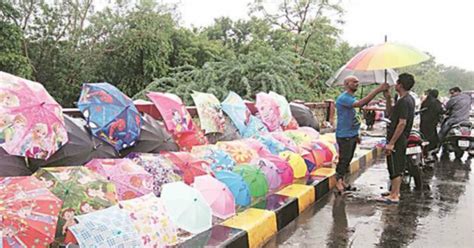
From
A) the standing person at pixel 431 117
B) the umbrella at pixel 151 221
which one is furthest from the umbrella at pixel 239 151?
the standing person at pixel 431 117

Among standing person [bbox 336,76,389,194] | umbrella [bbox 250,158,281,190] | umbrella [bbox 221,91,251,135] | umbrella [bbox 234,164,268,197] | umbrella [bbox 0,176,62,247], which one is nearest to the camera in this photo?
umbrella [bbox 0,176,62,247]

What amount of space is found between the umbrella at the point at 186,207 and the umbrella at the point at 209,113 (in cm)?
194

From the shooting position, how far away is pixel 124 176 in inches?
152

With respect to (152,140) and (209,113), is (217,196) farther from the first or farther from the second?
(209,113)

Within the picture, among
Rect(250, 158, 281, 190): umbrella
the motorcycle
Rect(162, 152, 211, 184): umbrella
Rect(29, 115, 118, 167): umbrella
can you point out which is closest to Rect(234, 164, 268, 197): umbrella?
Rect(250, 158, 281, 190): umbrella

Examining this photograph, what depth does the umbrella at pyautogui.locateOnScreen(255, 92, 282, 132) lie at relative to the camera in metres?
7.16

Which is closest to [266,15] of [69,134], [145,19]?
[145,19]

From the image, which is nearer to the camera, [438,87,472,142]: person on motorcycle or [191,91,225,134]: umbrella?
[191,91,225,134]: umbrella

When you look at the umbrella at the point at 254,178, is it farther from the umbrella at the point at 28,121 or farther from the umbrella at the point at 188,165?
the umbrella at the point at 28,121

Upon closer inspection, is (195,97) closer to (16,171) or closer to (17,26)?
(16,171)

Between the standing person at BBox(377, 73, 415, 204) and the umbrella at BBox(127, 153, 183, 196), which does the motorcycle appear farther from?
the umbrella at BBox(127, 153, 183, 196)

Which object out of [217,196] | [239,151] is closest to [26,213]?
[217,196]

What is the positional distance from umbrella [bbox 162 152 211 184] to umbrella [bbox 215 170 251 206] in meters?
0.16

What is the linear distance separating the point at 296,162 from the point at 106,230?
3.53m
